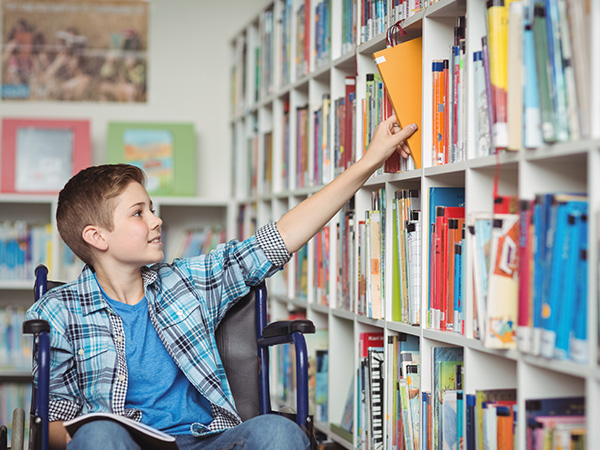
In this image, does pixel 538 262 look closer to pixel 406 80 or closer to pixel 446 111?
pixel 446 111

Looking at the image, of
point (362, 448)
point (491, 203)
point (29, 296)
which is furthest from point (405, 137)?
point (29, 296)

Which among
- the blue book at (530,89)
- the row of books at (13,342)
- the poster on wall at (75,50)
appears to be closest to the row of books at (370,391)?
the blue book at (530,89)

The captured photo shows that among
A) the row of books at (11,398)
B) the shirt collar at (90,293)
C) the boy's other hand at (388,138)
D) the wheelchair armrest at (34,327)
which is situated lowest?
the row of books at (11,398)

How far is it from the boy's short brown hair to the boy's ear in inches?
0.5

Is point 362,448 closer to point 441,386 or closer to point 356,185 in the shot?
point 441,386

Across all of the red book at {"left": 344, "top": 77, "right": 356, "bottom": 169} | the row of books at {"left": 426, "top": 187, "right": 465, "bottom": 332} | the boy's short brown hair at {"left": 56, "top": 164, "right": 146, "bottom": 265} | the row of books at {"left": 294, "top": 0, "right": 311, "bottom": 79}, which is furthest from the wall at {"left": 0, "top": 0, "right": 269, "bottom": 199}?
the row of books at {"left": 426, "top": 187, "right": 465, "bottom": 332}

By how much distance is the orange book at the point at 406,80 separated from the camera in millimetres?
1913

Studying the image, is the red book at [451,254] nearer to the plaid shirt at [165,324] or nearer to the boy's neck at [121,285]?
the plaid shirt at [165,324]

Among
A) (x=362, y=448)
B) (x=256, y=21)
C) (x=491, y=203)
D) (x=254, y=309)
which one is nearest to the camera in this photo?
(x=491, y=203)

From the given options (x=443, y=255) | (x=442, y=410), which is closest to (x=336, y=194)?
(x=443, y=255)

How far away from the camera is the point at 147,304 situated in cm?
192

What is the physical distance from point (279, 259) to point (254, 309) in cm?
19

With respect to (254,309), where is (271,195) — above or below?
above

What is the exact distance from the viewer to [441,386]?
186 cm
